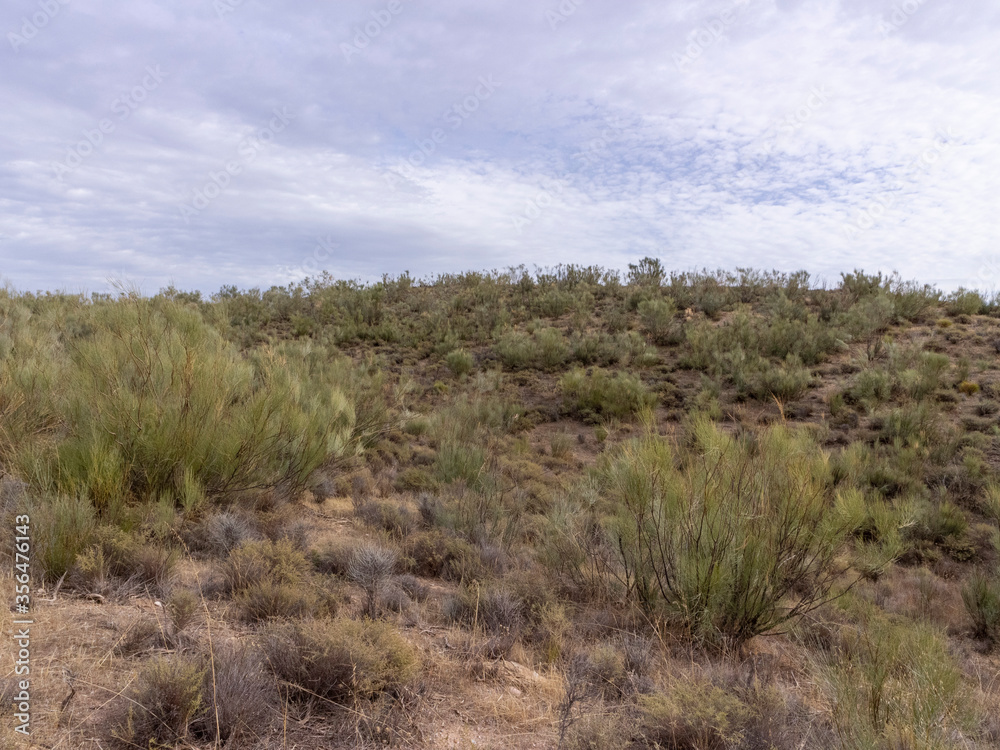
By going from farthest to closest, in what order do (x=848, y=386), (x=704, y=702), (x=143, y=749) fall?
(x=848, y=386), (x=704, y=702), (x=143, y=749)

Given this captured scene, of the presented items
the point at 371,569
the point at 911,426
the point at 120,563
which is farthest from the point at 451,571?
the point at 911,426

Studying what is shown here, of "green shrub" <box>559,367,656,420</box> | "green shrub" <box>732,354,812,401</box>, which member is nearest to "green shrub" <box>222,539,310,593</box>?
"green shrub" <box>559,367,656,420</box>

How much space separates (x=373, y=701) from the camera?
9.45 ft

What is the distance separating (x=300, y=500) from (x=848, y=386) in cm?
1146

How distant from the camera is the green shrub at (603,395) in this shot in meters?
13.1

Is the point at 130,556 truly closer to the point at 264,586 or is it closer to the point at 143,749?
the point at 264,586

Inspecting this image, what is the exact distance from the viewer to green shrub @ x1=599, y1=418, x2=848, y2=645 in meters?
3.99

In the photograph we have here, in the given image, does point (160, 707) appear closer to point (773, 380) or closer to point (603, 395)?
point (603, 395)

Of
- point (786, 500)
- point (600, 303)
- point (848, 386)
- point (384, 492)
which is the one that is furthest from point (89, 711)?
point (600, 303)

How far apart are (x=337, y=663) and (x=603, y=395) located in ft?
36.1

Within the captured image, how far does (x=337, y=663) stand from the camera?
289cm

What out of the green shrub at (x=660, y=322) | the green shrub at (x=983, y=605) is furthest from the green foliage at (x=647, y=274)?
the green shrub at (x=983, y=605)

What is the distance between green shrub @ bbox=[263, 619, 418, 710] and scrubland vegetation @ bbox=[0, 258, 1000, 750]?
14mm

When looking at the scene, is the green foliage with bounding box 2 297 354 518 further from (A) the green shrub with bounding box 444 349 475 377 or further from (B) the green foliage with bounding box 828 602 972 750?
(A) the green shrub with bounding box 444 349 475 377
